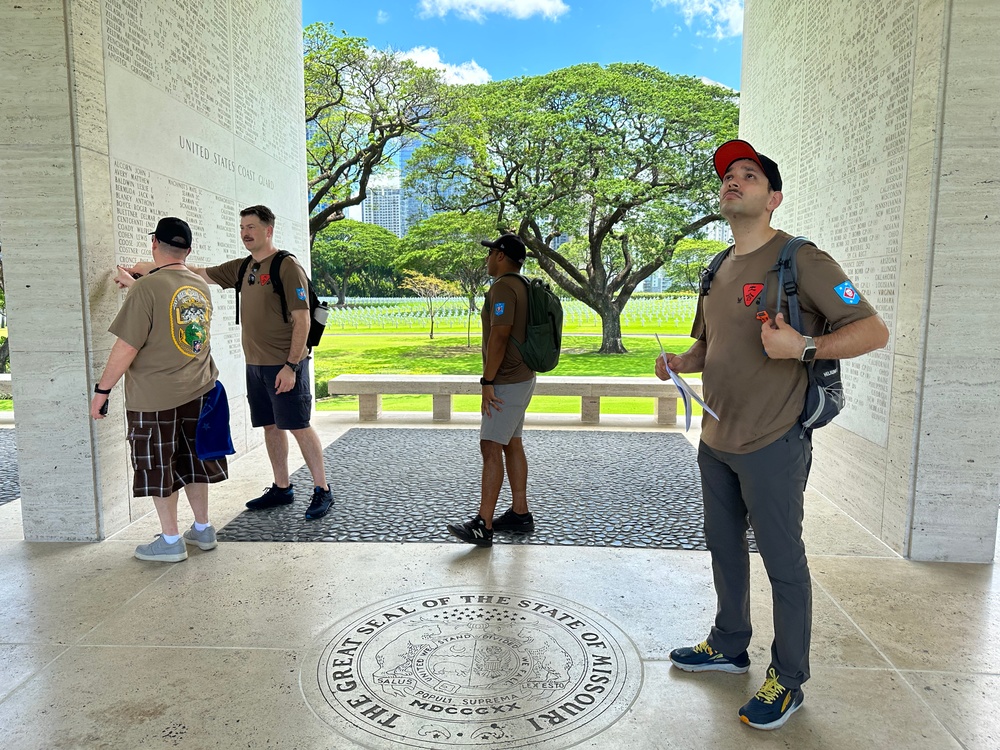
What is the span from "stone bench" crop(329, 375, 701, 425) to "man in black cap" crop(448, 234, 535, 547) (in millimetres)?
4005

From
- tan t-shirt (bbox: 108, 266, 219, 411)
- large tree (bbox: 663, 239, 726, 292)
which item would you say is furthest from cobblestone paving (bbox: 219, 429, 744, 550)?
large tree (bbox: 663, 239, 726, 292)

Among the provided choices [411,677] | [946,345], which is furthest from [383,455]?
[946,345]

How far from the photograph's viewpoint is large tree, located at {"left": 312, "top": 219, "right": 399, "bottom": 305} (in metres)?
21.4

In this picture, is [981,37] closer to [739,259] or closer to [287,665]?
[739,259]

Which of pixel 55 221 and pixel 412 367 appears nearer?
pixel 55 221

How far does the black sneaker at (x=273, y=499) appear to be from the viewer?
476cm

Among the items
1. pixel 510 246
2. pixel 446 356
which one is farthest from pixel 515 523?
pixel 446 356

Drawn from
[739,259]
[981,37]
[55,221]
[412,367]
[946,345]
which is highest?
[981,37]

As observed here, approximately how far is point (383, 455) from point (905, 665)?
15.0 ft

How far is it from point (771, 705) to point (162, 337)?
3.27 meters

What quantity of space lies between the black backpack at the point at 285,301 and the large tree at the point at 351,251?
54.5 feet

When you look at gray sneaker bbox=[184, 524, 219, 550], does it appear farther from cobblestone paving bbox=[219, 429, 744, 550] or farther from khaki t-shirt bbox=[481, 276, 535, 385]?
khaki t-shirt bbox=[481, 276, 535, 385]

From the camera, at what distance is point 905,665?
2.77 m

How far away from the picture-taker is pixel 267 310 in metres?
4.39
